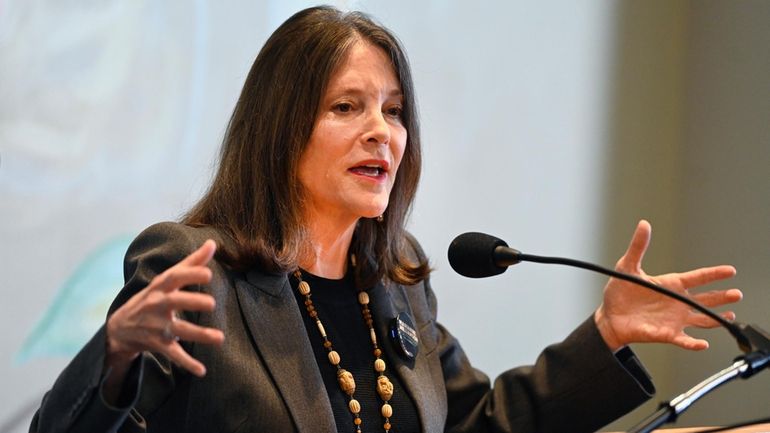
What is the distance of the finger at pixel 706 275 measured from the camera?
1.71m

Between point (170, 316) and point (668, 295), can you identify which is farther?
point (668, 295)

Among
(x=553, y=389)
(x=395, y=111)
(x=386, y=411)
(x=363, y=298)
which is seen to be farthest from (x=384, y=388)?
(x=395, y=111)

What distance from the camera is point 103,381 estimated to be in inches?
56.9

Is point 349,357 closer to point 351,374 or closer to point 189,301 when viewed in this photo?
point 351,374

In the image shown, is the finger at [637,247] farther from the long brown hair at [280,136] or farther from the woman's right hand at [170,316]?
the woman's right hand at [170,316]

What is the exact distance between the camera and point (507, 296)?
335cm

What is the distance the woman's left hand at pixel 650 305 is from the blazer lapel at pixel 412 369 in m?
0.35

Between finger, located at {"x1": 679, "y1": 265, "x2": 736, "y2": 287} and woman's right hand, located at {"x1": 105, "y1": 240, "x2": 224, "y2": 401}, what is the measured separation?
0.84 metres

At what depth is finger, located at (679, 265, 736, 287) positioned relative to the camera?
5.62 feet

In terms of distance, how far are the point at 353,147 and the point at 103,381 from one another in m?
0.74

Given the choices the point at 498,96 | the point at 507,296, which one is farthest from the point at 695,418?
the point at 498,96

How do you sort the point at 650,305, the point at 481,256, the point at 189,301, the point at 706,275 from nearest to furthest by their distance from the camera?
1. the point at 189,301
2. the point at 481,256
3. the point at 706,275
4. the point at 650,305

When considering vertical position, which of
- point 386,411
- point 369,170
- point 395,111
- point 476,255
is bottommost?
point 386,411

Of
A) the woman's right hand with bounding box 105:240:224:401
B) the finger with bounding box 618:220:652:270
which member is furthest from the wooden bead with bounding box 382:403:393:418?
the woman's right hand with bounding box 105:240:224:401
